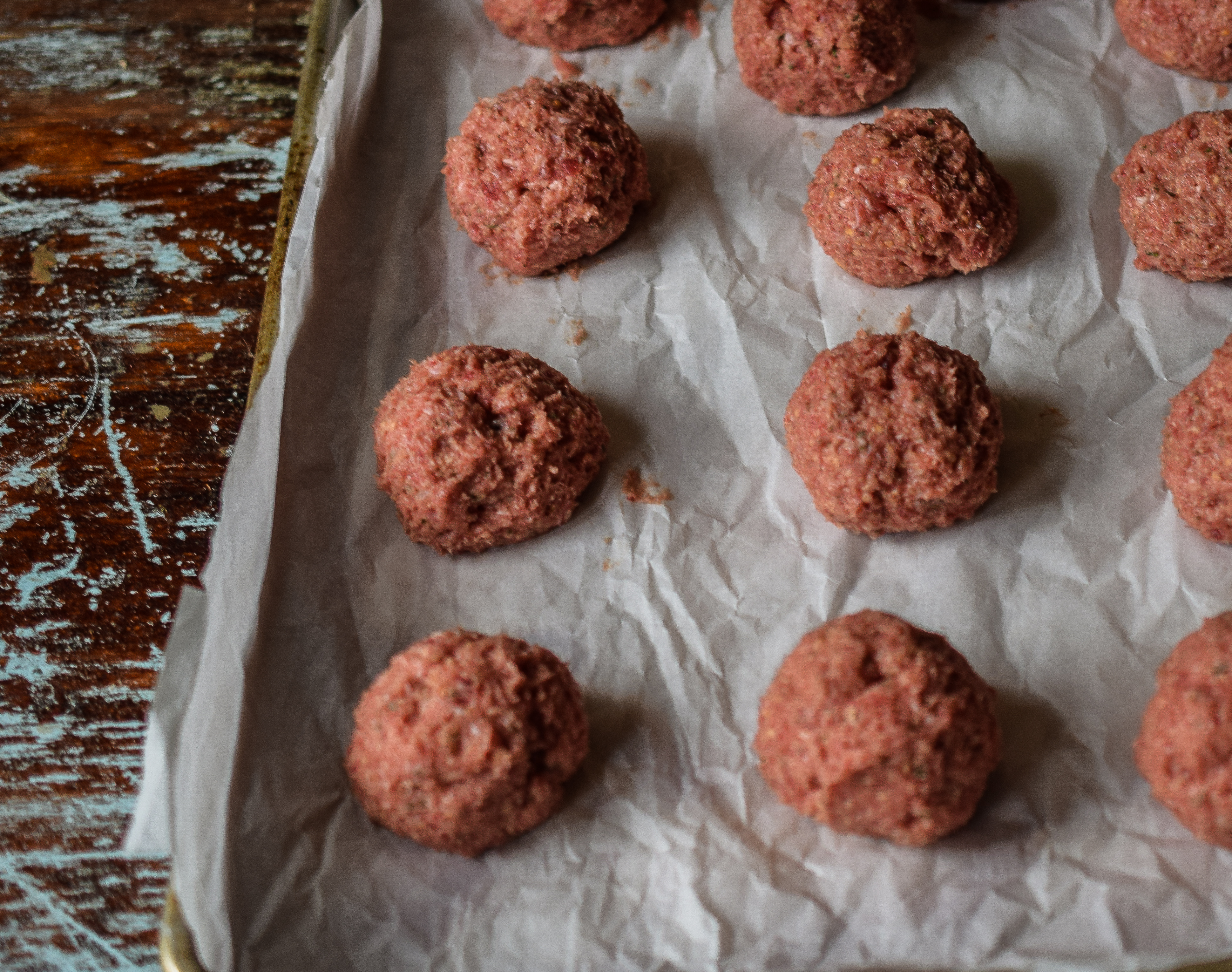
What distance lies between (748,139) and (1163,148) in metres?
1.12

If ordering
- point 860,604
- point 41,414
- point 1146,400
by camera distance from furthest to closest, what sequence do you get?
point 41,414
point 1146,400
point 860,604

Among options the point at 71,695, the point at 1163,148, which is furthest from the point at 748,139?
the point at 71,695

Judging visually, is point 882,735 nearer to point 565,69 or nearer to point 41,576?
point 41,576

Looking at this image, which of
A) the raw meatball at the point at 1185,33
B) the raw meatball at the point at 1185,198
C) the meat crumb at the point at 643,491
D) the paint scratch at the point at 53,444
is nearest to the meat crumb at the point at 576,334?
the meat crumb at the point at 643,491

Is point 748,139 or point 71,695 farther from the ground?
point 748,139

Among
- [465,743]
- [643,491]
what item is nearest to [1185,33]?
[643,491]

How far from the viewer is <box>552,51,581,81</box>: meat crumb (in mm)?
3463

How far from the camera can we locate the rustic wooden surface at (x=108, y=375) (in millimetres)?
2607

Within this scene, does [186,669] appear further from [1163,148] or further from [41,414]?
[1163,148]

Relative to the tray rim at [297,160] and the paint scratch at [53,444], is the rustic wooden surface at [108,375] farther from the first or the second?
the tray rim at [297,160]

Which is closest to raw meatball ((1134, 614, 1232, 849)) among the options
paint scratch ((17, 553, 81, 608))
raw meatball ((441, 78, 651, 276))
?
raw meatball ((441, 78, 651, 276))

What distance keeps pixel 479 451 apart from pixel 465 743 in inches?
27.7

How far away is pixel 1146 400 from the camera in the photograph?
276 centimetres

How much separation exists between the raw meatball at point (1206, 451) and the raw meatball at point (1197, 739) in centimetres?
33
